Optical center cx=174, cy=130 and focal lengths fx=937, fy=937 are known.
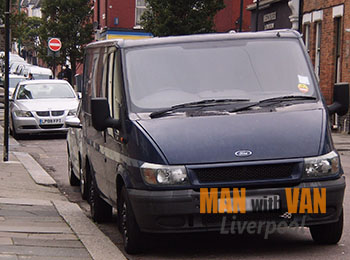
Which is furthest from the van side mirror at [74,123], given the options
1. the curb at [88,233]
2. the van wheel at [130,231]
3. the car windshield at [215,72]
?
the van wheel at [130,231]

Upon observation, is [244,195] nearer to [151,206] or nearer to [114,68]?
[151,206]

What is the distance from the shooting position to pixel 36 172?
15078mm

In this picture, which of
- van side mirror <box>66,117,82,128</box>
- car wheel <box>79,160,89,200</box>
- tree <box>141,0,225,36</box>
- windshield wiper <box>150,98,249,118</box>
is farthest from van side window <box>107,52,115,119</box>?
tree <box>141,0,225,36</box>

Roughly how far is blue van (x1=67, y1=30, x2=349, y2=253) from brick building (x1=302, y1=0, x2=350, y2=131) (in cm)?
2045

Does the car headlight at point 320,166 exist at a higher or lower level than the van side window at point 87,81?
lower

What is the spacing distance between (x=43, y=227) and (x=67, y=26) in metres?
46.7

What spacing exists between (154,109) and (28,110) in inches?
623

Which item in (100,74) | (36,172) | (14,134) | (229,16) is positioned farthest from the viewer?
(229,16)

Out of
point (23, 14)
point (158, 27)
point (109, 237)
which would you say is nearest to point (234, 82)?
point (109, 237)

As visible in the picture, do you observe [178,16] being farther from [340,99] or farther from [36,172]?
[340,99]

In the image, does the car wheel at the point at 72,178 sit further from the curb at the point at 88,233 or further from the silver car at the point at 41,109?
the silver car at the point at 41,109

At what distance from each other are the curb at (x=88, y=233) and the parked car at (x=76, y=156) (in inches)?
21.5

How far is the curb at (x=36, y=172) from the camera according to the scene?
45.6 ft

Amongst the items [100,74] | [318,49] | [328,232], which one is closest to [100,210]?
[100,74]
